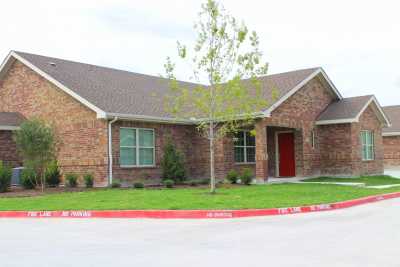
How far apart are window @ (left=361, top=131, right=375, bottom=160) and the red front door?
417 centimetres

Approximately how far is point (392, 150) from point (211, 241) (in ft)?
120

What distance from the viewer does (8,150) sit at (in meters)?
24.7

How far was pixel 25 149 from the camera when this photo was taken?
69.8ft

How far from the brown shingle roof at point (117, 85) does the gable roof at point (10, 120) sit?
9.18 feet

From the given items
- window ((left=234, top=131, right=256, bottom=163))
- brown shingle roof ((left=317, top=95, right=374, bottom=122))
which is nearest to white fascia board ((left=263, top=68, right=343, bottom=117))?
brown shingle roof ((left=317, top=95, right=374, bottom=122))

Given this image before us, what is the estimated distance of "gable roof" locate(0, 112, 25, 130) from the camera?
24312mm

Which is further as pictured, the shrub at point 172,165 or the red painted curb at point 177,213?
the shrub at point 172,165

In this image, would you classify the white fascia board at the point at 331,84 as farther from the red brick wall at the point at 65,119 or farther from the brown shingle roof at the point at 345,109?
the red brick wall at the point at 65,119

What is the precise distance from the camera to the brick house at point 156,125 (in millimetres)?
22750

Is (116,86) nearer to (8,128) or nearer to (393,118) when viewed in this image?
(8,128)

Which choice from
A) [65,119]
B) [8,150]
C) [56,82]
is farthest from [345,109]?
[8,150]

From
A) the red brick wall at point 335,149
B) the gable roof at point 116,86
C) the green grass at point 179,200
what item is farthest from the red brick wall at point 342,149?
the green grass at point 179,200

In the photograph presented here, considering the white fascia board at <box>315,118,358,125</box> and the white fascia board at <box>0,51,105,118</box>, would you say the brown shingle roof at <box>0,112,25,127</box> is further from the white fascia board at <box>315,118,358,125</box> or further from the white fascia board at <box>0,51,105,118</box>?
the white fascia board at <box>315,118,358,125</box>

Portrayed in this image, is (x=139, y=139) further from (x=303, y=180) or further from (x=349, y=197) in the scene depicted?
(x=349, y=197)
